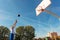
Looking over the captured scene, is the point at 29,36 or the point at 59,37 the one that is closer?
the point at 59,37

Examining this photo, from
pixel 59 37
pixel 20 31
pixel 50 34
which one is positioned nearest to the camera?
pixel 50 34

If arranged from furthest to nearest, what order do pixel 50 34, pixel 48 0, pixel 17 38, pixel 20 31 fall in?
1. pixel 20 31
2. pixel 17 38
3. pixel 50 34
4. pixel 48 0

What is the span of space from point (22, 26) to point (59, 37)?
63.2 feet

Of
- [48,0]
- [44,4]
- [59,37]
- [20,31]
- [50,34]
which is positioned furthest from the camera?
[20,31]

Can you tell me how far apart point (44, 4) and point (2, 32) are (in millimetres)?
49199

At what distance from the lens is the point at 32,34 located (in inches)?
2660

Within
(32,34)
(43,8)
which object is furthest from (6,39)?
(43,8)

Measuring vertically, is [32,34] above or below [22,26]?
below

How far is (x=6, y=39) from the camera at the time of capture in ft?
198

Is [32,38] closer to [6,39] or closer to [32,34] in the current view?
[32,34]

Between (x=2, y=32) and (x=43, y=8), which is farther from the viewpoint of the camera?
(x=2, y=32)

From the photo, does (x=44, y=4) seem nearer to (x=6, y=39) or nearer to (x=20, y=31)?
(x=6, y=39)

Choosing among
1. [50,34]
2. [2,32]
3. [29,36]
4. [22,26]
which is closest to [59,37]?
[50,34]

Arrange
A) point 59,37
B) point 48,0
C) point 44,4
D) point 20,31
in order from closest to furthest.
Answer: point 48,0, point 44,4, point 59,37, point 20,31
